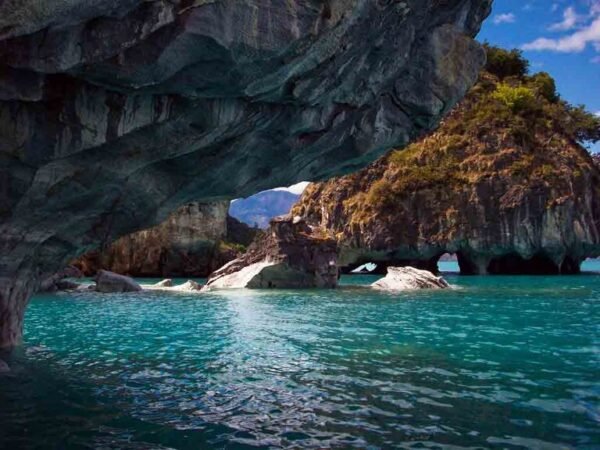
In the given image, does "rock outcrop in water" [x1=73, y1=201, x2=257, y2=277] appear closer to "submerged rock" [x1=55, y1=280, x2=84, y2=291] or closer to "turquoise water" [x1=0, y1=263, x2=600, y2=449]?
"submerged rock" [x1=55, y1=280, x2=84, y2=291]

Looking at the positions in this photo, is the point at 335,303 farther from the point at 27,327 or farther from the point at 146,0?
the point at 146,0

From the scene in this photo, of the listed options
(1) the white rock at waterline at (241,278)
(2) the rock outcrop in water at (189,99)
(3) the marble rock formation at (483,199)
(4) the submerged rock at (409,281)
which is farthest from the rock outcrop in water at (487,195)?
(2) the rock outcrop in water at (189,99)

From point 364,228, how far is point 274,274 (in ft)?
107

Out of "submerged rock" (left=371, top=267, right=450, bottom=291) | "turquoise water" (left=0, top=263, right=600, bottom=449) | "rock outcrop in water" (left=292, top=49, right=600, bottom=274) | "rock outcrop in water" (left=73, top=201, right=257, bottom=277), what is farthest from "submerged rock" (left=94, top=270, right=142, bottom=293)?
"rock outcrop in water" (left=292, top=49, right=600, bottom=274)

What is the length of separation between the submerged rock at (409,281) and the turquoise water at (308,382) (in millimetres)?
19073

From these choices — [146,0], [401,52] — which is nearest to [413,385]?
[401,52]

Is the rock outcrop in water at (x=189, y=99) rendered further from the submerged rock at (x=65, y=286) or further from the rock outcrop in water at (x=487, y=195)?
the rock outcrop in water at (x=487, y=195)

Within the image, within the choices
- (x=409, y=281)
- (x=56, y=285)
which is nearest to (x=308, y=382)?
(x=409, y=281)

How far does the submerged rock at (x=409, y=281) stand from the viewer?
1847 inches

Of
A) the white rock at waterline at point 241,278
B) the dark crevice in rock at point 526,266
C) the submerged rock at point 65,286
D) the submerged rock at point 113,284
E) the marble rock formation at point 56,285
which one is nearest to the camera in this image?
the marble rock formation at point 56,285

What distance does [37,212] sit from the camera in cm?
1152

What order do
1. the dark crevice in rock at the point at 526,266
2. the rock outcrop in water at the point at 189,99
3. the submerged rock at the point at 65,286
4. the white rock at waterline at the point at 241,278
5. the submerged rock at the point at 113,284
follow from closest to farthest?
1. the rock outcrop in water at the point at 189,99
2. the submerged rock at the point at 113,284
3. the submerged rock at the point at 65,286
4. the white rock at waterline at the point at 241,278
5. the dark crevice in rock at the point at 526,266

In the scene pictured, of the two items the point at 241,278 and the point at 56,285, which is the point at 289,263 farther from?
the point at 56,285

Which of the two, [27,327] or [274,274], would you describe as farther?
[274,274]
